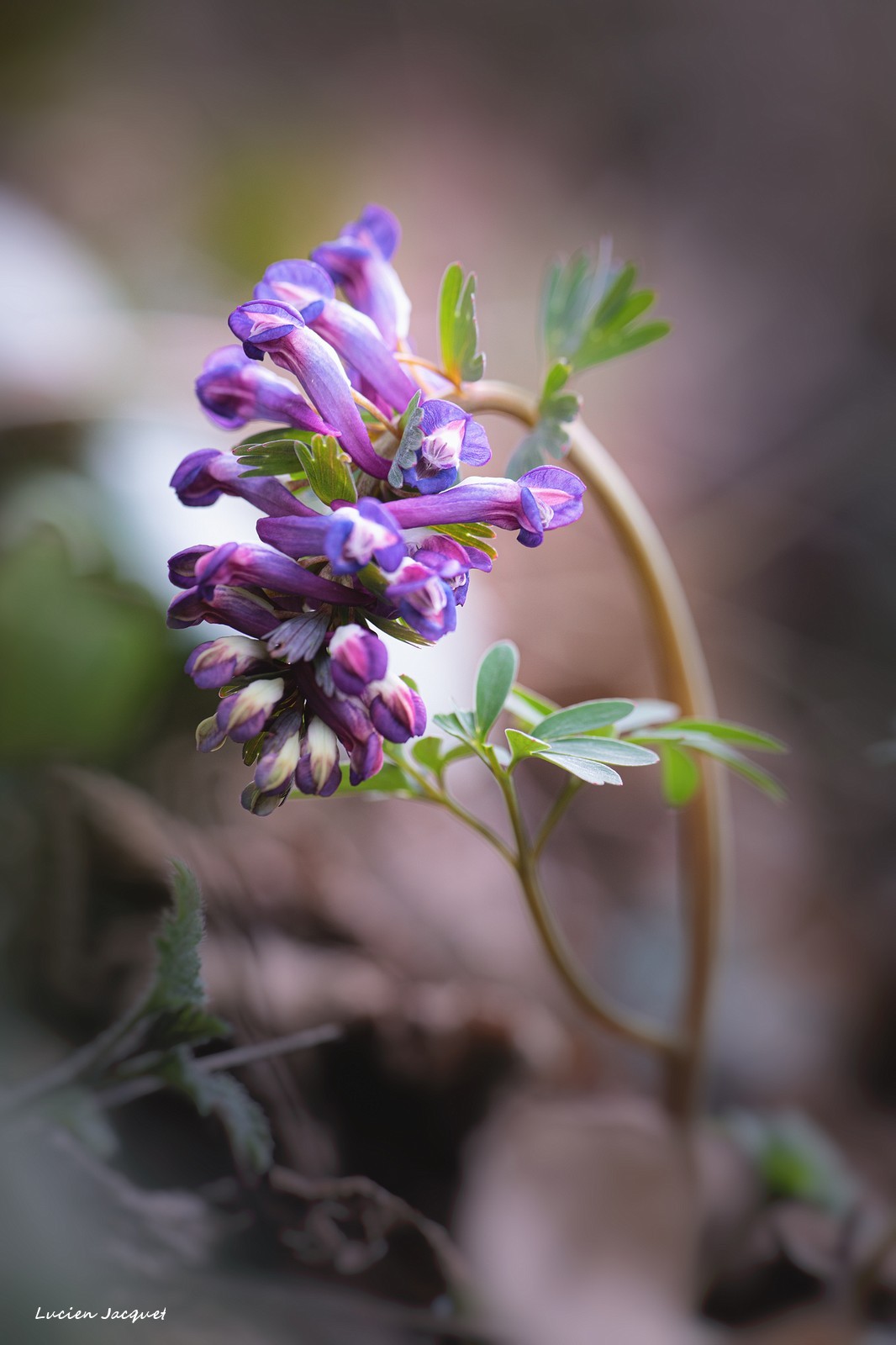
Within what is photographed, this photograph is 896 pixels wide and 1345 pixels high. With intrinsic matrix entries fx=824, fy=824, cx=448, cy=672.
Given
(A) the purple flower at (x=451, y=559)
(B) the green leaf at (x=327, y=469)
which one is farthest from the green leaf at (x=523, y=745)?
(B) the green leaf at (x=327, y=469)

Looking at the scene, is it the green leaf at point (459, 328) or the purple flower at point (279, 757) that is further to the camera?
the green leaf at point (459, 328)

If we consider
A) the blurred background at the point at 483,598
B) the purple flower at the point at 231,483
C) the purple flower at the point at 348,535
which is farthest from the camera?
the blurred background at the point at 483,598

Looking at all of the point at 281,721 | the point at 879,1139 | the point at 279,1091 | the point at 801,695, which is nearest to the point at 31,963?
the point at 279,1091

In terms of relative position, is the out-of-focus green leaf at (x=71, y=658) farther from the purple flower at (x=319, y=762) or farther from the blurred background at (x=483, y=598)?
the purple flower at (x=319, y=762)

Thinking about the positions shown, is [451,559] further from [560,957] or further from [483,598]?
[483,598]

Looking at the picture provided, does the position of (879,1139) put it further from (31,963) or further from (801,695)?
(31,963)

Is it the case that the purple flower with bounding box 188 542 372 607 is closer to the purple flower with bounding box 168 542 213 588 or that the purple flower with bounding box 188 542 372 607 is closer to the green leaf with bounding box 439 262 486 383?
the purple flower with bounding box 168 542 213 588

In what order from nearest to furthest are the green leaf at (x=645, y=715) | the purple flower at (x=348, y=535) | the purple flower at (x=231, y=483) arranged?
the purple flower at (x=348, y=535) → the purple flower at (x=231, y=483) → the green leaf at (x=645, y=715)
